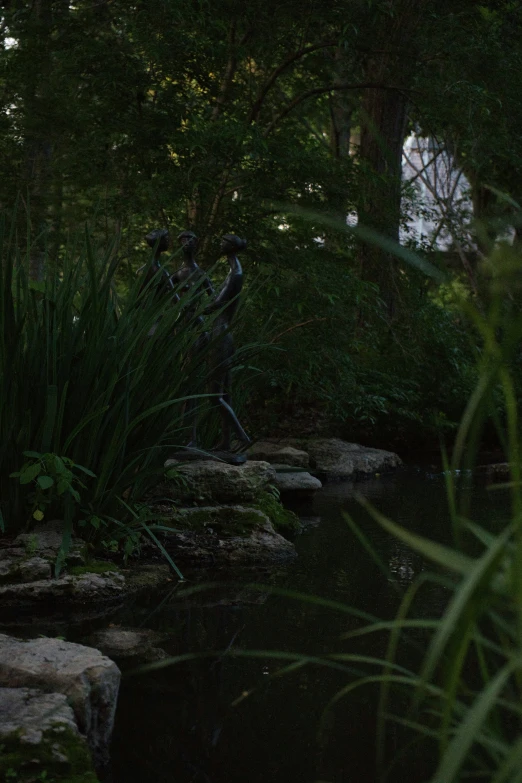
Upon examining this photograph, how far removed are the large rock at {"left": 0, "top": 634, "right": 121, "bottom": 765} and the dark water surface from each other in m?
0.09

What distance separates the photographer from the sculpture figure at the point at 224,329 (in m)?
6.46

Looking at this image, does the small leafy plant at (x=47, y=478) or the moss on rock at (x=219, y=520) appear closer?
the small leafy plant at (x=47, y=478)

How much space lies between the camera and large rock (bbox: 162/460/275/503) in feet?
20.7

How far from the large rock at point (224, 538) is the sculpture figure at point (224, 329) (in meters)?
0.79

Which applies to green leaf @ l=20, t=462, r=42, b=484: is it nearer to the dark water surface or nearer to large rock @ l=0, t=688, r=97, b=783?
the dark water surface

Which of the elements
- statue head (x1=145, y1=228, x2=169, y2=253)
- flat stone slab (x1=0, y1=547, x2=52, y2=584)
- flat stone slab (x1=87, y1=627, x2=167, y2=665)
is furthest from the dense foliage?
flat stone slab (x1=87, y1=627, x2=167, y2=665)

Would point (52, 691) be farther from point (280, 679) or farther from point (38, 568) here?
point (38, 568)

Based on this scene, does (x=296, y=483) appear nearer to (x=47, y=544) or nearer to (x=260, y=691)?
(x=47, y=544)

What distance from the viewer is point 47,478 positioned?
183 inches

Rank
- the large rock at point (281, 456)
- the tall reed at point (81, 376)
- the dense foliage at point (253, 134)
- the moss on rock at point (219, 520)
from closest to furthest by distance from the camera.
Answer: the tall reed at point (81, 376) < the moss on rock at point (219, 520) < the large rock at point (281, 456) < the dense foliage at point (253, 134)

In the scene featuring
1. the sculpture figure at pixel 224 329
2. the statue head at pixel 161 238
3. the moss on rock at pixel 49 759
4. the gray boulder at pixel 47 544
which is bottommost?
the moss on rock at pixel 49 759

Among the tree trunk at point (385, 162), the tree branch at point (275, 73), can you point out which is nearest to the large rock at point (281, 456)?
the tree trunk at point (385, 162)

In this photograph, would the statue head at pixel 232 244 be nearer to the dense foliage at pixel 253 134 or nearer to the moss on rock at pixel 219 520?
the moss on rock at pixel 219 520

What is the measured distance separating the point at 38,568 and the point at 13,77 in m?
7.02
